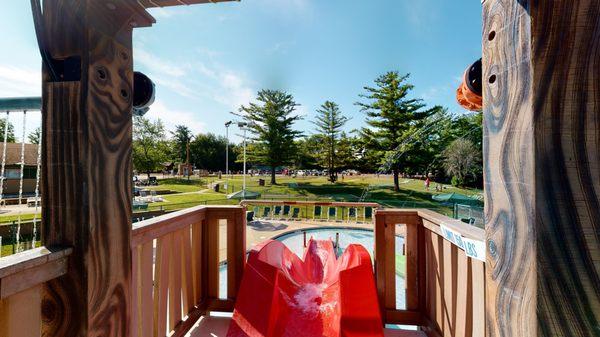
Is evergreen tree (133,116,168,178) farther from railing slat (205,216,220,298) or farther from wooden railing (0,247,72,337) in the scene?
wooden railing (0,247,72,337)

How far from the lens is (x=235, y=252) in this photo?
2092 mm

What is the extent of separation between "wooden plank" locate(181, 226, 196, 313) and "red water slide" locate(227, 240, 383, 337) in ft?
1.33

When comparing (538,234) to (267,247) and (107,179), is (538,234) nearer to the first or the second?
(107,179)

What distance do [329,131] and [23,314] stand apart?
84.3 ft

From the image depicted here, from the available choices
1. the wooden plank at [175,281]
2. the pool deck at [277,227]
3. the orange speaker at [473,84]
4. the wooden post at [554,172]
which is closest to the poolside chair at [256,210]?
the pool deck at [277,227]

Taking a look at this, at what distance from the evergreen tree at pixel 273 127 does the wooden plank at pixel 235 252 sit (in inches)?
823

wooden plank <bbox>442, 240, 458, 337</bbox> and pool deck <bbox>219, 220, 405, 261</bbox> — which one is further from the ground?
wooden plank <bbox>442, 240, 458, 337</bbox>

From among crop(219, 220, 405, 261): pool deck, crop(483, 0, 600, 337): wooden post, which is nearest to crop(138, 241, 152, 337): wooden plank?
crop(483, 0, 600, 337): wooden post

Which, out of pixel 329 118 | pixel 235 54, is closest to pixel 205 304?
pixel 235 54

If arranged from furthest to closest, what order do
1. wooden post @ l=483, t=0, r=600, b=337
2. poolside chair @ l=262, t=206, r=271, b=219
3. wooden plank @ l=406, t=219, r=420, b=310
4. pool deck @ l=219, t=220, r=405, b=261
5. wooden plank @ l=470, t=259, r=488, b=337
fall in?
poolside chair @ l=262, t=206, r=271, b=219 → pool deck @ l=219, t=220, r=405, b=261 → wooden plank @ l=406, t=219, r=420, b=310 → wooden plank @ l=470, t=259, r=488, b=337 → wooden post @ l=483, t=0, r=600, b=337

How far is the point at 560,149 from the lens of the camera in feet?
2.04

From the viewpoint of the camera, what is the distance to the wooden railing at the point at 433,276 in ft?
4.02

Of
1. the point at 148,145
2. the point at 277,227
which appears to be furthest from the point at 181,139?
the point at 277,227

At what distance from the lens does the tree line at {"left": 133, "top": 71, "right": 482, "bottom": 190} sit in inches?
790
